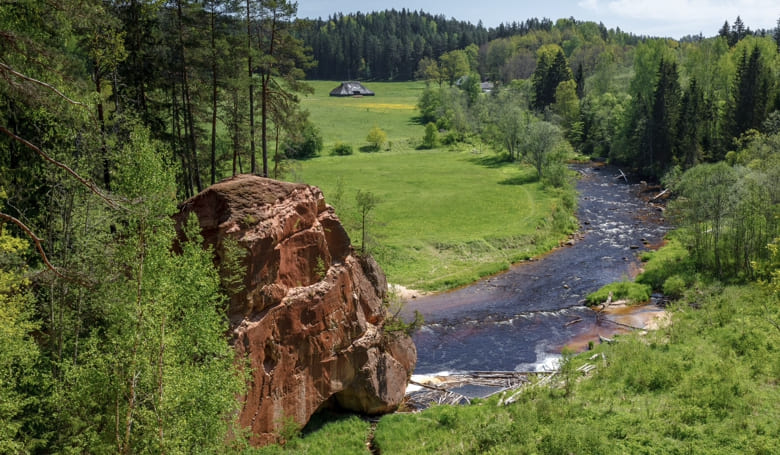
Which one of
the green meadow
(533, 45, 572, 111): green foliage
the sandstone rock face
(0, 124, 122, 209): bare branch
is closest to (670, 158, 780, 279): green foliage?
the green meadow

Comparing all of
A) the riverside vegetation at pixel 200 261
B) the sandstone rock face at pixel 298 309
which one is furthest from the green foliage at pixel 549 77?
the sandstone rock face at pixel 298 309

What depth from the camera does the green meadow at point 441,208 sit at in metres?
48.7

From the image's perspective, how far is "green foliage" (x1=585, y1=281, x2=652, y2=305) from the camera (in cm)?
4069

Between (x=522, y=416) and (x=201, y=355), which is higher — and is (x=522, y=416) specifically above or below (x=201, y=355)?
below

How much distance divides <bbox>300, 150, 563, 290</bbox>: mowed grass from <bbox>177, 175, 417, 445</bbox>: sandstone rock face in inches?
262

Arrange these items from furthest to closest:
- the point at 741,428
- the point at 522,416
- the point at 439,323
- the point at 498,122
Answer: the point at 498,122 → the point at 439,323 → the point at 522,416 → the point at 741,428

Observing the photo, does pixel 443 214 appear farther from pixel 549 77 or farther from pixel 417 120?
pixel 417 120

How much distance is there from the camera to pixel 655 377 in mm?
24875

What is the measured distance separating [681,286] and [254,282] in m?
32.0

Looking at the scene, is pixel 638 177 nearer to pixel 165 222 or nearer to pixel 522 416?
pixel 522 416

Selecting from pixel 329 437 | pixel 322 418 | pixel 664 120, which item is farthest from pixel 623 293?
pixel 664 120

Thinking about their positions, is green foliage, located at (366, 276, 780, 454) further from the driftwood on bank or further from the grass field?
the driftwood on bank

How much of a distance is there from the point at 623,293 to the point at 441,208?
83.0 feet

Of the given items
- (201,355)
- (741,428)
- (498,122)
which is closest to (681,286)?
(741,428)
